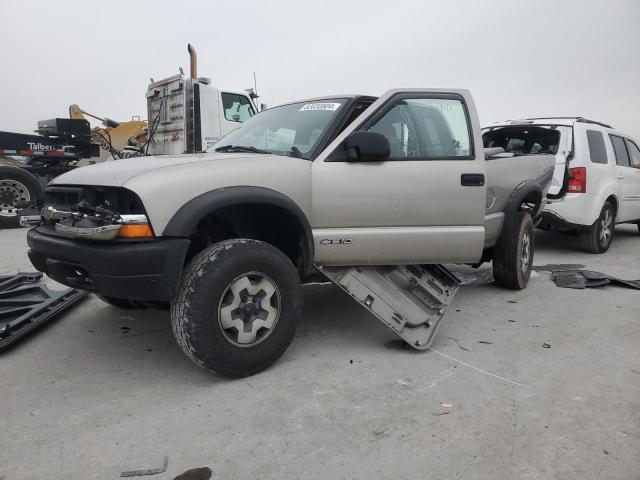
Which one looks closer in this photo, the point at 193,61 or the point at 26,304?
the point at 26,304

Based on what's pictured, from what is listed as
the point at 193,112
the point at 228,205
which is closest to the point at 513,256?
the point at 228,205

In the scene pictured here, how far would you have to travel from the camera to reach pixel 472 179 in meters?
3.79

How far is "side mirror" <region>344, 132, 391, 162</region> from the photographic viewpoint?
3.37 metres

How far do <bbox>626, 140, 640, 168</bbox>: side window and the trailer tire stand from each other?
421 inches

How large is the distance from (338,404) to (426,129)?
2.23 meters

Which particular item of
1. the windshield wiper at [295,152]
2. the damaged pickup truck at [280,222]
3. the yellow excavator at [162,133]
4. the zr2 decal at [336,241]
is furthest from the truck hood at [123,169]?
the yellow excavator at [162,133]

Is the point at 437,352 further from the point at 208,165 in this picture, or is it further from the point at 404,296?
the point at 208,165

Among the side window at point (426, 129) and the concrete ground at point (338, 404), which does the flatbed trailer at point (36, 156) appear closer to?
the concrete ground at point (338, 404)

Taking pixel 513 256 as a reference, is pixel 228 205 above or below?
above

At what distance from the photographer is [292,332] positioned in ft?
10.6

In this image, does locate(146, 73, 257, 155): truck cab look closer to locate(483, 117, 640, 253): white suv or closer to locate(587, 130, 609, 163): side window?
locate(483, 117, 640, 253): white suv

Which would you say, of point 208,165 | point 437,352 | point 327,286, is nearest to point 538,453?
point 437,352

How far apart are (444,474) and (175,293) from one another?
1.65 m

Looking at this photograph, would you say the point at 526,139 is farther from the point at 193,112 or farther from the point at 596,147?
the point at 193,112
